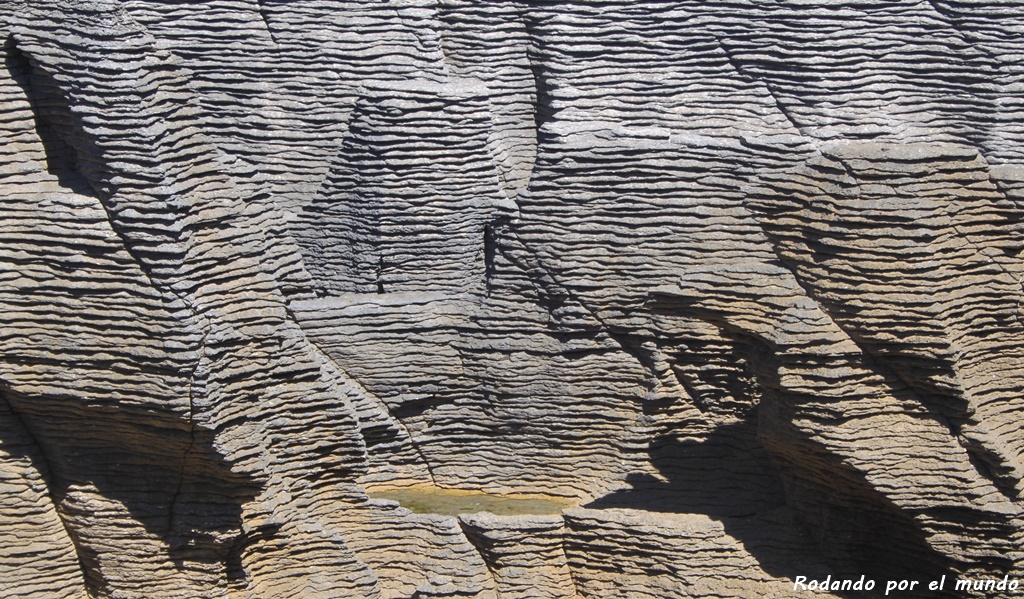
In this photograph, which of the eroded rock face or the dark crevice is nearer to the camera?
the eroded rock face

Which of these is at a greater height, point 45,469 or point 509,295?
point 509,295

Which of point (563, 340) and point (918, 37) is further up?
point (918, 37)

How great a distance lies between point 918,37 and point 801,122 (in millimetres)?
1103

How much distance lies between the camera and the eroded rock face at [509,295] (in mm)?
9547

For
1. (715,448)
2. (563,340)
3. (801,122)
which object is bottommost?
(715,448)

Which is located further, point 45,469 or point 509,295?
point 509,295

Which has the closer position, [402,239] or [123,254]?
[123,254]

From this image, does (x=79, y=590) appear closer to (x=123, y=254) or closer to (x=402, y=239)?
(x=123, y=254)

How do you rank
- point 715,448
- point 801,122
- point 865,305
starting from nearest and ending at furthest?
1. point 865,305
2. point 801,122
3. point 715,448

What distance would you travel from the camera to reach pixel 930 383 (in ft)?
31.4

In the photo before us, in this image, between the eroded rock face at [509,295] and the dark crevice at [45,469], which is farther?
the dark crevice at [45,469]

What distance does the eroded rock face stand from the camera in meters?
9.55

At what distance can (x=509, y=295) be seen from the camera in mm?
10641

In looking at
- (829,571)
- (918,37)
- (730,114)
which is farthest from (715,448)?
(918,37)
